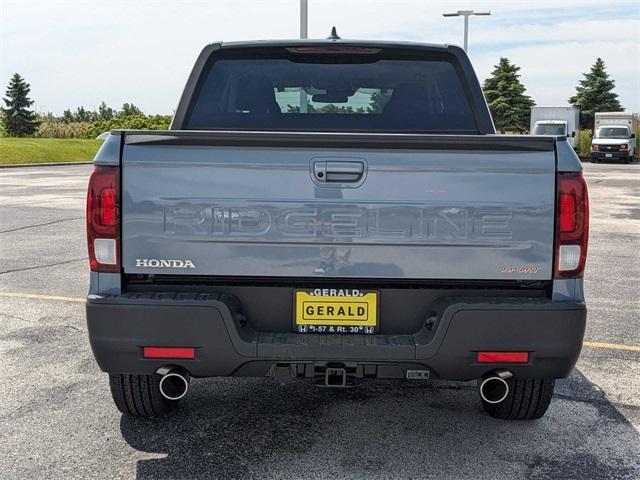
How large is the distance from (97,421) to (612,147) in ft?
140

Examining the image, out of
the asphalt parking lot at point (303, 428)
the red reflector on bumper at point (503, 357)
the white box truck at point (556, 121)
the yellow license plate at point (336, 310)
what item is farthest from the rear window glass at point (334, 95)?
the white box truck at point (556, 121)

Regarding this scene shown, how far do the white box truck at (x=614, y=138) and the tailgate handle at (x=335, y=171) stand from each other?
42.7m

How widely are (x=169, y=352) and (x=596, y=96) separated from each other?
67.0 m

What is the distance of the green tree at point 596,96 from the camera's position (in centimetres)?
6438

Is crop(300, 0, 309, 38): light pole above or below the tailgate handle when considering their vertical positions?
above

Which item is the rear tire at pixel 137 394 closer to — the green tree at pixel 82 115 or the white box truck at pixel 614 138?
the white box truck at pixel 614 138

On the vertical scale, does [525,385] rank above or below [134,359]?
below

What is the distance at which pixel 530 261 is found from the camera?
11.2ft

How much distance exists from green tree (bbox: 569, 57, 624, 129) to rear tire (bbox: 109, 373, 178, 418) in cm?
6510

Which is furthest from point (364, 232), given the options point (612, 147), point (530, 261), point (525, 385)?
point (612, 147)

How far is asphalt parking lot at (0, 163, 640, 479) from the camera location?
144 inches

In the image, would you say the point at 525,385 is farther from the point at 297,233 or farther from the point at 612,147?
the point at 612,147

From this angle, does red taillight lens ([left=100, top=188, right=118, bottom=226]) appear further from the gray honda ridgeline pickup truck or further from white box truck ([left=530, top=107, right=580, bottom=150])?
white box truck ([left=530, top=107, right=580, bottom=150])

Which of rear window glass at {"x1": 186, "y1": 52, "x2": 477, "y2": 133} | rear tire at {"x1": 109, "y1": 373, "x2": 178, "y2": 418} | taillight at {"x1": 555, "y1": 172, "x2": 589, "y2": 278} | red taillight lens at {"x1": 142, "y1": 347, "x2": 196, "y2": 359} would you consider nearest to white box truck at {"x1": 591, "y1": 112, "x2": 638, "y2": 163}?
rear window glass at {"x1": 186, "y1": 52, "x2": 477, "y2": 133}
